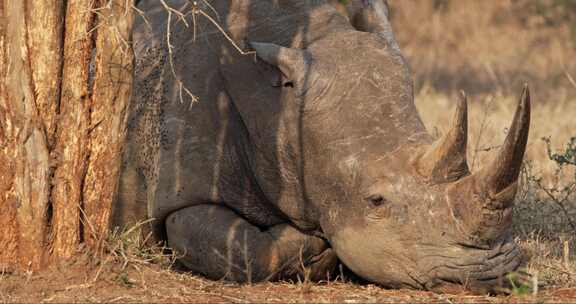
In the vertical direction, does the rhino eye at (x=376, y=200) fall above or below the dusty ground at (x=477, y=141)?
above

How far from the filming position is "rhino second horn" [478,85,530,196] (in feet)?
17.1

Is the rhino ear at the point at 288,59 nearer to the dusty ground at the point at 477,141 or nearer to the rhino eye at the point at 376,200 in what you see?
the rhino eye at the point at 376,200

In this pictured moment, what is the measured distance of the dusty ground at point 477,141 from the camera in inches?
214

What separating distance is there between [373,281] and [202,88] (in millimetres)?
1521

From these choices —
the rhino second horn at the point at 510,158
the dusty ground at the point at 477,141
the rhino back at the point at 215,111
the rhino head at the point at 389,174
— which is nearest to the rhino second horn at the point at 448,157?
the rhino head at the point at 389,174

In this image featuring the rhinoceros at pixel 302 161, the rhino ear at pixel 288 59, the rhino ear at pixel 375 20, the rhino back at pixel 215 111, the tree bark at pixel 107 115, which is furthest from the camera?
the rhino ear at pixel 375 20

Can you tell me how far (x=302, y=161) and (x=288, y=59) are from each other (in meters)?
0.57

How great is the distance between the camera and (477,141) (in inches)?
372

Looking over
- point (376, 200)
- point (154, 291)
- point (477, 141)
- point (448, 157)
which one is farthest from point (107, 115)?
point (477, 141)

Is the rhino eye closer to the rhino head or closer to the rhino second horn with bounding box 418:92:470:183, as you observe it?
the rhino head

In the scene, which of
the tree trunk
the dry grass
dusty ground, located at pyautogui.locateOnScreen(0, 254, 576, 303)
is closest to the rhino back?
dusty ground, located at pyautogui.locateOnScreen(0, 254, 576, 303)

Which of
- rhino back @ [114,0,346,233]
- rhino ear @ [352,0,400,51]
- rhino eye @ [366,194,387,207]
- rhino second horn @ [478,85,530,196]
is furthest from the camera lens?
rhino ear @ [352,0,400,51]

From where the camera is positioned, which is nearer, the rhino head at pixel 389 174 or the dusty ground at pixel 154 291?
the dusty ground at pixel 154 291

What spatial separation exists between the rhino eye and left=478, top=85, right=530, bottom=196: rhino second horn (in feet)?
1.92
